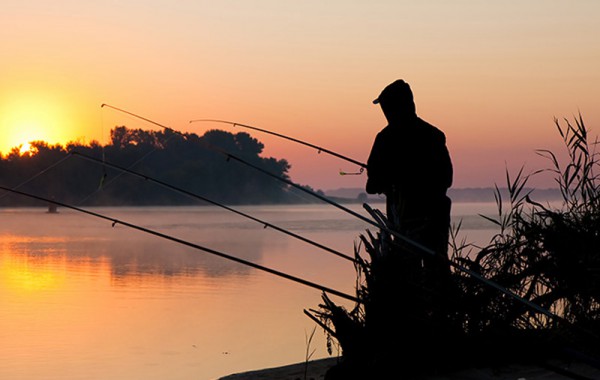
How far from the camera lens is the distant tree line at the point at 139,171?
145 meters

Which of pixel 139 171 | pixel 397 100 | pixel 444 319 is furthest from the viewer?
pixel 139 171

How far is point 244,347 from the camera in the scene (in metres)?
12.8

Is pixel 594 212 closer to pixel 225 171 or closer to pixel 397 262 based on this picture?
pixel 397 262

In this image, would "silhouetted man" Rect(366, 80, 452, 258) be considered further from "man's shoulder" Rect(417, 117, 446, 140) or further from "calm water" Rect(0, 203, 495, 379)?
"calm water" Rect(0, 203, 495, 379)

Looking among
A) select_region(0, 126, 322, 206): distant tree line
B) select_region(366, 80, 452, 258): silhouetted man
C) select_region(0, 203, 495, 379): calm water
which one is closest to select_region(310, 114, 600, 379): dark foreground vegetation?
select_region(366, 80, 452, 258): silhouetted man

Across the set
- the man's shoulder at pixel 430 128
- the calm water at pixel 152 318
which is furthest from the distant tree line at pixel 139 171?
the man's shoulder at pixel 430 128

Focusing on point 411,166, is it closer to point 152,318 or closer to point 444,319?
point 444,319

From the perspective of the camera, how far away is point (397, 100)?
7137mm

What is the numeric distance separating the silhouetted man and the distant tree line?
382 ft

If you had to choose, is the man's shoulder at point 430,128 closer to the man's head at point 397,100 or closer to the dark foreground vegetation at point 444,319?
the man's head at point 397,100

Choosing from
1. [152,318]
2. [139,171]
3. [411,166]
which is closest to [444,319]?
[411,166]

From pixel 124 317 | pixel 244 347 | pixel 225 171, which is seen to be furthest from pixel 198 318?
pixel 225 171

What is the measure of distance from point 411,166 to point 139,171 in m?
140

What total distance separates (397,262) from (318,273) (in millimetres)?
20427
